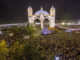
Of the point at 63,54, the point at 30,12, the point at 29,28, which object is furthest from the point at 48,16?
the point at 63,54

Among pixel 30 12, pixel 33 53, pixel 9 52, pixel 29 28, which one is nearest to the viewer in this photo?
pixel 33 53

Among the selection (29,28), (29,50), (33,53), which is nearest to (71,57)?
(33,53)

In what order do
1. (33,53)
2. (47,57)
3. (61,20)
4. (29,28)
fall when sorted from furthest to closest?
(61,20), (29,28), (33,53), (47,57)

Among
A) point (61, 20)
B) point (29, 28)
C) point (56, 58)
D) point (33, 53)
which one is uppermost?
point (61, 20)

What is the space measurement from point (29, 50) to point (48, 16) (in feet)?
72.6

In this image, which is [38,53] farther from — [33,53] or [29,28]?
[29,28]

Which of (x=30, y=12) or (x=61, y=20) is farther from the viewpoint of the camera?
(x=61, y=20)

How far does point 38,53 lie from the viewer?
6129 millimetres

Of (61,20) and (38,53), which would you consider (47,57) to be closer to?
(38,53)

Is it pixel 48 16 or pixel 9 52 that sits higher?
pixel 48 16

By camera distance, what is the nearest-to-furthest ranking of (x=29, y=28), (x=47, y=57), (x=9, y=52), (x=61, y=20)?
(x=47, y=57), (x=9, y=52), (x=29, y=28), (x=61, y=20)

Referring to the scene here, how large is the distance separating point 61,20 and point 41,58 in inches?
1473

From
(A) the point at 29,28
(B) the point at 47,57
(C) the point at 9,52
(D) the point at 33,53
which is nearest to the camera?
(B) the point at 47,57

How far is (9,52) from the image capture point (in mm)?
6555
